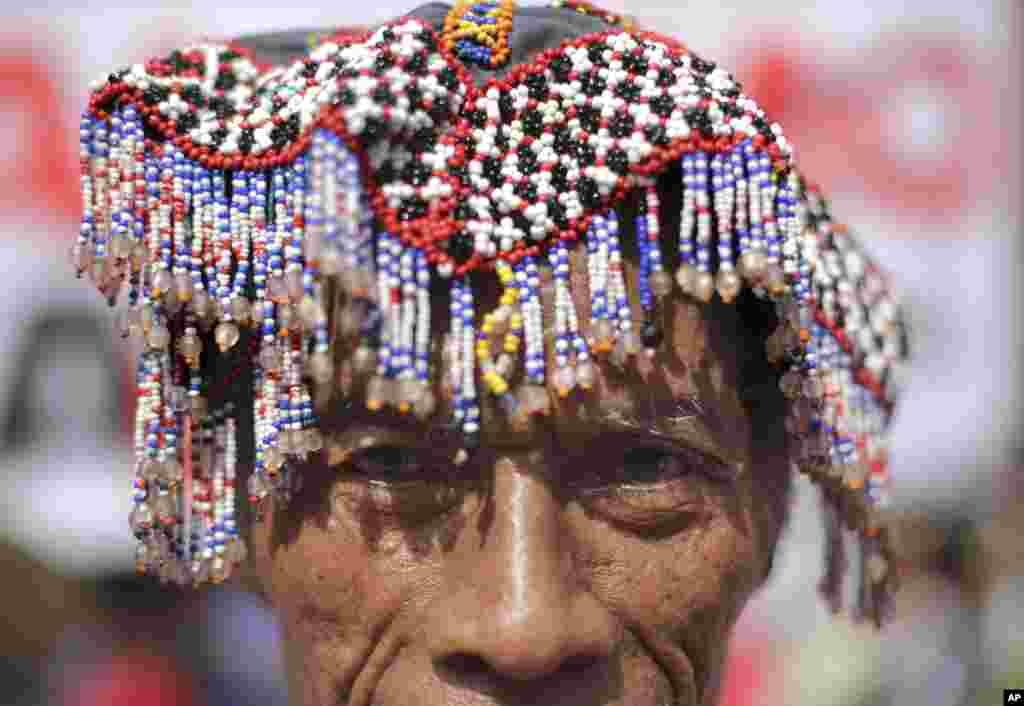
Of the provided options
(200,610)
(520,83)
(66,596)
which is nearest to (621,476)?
(520,83)

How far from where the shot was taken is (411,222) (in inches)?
58.4

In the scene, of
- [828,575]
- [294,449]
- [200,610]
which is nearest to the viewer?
[294,449]

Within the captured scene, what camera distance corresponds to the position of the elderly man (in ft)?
4.92

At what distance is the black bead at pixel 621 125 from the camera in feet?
5.07

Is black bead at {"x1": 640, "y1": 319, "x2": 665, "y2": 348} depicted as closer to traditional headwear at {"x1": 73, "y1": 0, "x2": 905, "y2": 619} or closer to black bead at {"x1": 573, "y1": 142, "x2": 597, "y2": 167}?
traditional headwear at {"x1": 73, "y1": 0, "x2": 905, "y2": 619}

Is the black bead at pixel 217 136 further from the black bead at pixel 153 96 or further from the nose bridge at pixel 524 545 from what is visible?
the nose bridge at pixel 524 545

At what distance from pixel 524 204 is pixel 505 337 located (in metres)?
0.18

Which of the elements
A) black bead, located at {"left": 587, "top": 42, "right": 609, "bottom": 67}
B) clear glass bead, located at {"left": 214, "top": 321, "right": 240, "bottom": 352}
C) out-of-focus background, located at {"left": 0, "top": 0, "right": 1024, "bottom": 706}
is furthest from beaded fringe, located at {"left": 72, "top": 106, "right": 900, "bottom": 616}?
out-of-focus background, located at {"left": 0, "top": 0, "right": 1024, "bottom": 706}

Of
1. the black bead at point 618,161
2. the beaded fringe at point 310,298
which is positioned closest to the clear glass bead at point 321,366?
the beaded fringe at point 310,298

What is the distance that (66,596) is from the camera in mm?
3217

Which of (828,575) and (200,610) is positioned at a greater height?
(828,575)

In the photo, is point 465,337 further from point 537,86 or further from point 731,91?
point 731,91

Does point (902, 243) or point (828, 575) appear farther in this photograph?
point (902, 243)

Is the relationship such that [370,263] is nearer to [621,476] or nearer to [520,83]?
[520,83]
